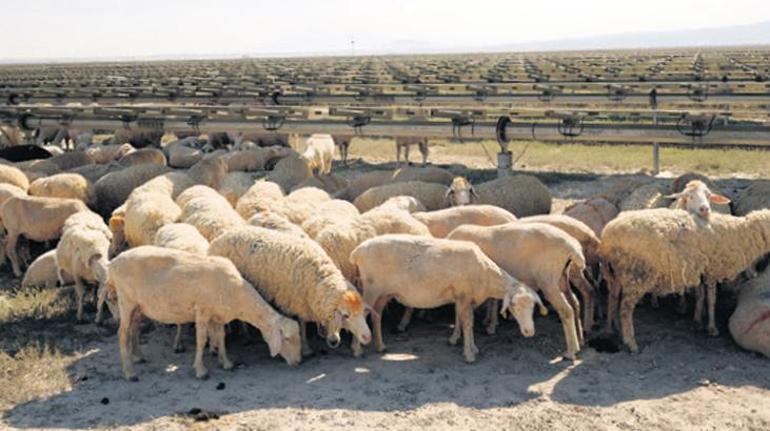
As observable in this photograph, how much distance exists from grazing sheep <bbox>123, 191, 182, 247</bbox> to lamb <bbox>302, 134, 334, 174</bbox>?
7623mm

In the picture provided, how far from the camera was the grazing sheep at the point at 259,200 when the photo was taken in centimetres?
1133

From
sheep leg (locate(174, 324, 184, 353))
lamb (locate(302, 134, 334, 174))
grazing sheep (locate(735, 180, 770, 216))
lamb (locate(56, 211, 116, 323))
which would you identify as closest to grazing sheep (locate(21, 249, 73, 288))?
lamb (locate(56, 211, 116, 323))

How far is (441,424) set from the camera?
699cm

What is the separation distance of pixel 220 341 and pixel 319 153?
11839 millimetres

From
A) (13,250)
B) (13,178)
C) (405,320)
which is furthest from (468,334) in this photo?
(13,178)

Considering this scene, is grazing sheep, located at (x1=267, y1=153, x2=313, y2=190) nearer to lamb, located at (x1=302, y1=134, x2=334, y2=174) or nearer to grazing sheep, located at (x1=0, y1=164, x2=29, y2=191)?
lamb, located at (x1=302, y1=134, x2=334, y2=174)

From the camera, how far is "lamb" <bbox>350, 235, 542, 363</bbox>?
8.48 metres

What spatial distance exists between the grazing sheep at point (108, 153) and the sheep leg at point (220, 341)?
37.6 ft

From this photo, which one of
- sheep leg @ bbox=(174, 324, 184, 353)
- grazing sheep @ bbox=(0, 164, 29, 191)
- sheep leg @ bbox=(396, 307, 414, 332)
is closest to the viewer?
sheep leg @ bbox=(174, 324, 184, 353)

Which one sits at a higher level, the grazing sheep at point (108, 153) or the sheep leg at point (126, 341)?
the grazing sheep at point (108, 153)

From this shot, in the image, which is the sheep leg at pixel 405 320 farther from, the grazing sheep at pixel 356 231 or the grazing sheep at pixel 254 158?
the grazing sheep at pixel 254 158

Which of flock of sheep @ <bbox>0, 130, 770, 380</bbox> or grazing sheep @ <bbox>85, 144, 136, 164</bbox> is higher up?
grazing sheep @ <bbox>85, 144, 136, 164</bbox>

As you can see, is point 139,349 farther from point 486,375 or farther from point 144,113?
point 144,113

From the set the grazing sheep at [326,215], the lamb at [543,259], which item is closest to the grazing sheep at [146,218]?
the grazing sheep at [326,215]
